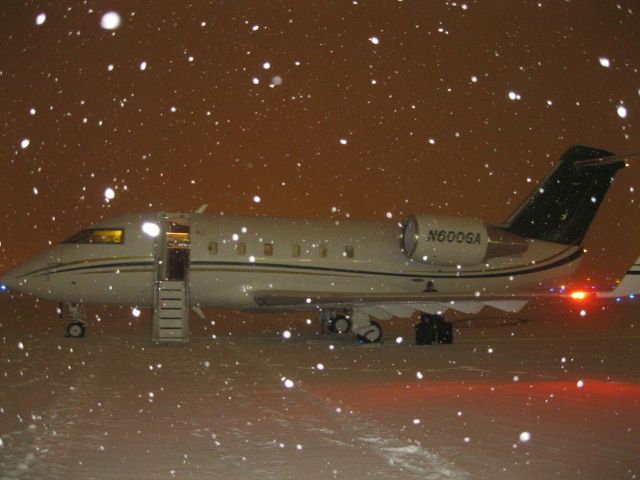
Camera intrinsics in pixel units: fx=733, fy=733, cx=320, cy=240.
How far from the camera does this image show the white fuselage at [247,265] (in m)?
16.5

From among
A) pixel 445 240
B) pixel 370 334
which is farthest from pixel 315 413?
pixel 445 240

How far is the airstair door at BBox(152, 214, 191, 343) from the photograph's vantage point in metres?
15.4

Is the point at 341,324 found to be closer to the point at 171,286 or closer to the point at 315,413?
the point at 171,286

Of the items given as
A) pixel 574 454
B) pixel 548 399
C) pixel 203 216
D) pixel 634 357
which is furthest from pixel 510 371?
pixel 203 216

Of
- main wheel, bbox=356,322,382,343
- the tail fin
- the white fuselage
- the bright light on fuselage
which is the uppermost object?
the tail fin

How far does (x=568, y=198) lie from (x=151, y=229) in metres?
Answer: 10.9

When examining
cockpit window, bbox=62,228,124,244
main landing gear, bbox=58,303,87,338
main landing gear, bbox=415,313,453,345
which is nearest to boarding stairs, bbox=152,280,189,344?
cockpit window, bbox=62,228,124,244

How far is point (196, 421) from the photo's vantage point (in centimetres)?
721

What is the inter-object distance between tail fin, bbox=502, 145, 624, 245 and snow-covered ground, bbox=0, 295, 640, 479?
18.6 feet

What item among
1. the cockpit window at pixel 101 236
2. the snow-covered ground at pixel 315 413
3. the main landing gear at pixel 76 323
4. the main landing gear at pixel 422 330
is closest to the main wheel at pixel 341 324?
the main landing gear at pixel 422 330

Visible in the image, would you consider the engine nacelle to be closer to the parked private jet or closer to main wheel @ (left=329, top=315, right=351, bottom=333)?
the parked private jet

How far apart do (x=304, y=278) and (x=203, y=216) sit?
2816mm

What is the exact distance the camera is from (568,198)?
19.6 metres

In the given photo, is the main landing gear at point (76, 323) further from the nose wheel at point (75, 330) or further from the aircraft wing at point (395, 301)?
the aircraft wing at point (395, 301)
